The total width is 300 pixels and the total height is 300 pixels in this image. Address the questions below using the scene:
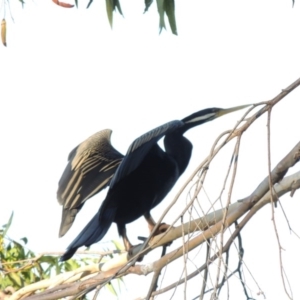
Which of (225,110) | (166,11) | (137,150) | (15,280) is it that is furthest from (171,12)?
(15,280)

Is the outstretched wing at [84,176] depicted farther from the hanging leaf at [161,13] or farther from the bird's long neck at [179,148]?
the hanging leaf at [161,13]

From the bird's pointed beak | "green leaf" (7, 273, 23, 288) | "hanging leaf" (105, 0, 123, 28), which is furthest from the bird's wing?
"green leaf" (7, 273, 23, 288)

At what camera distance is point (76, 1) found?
260cm

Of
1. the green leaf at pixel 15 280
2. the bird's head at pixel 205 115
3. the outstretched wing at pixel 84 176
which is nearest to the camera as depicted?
the outstretched wing at pixel 84 176

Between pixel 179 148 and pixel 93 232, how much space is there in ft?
1.80

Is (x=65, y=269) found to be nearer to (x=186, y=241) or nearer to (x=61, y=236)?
(x=61, y=236)

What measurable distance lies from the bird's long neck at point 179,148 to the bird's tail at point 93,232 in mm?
346

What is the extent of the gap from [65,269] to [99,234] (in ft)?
4.15

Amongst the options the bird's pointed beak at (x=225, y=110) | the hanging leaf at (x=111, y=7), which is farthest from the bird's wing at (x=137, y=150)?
the bird's pointed beak at (x=225, y=110)

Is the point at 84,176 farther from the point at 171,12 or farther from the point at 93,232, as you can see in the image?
the point at 171,12

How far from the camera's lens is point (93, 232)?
9.36 ft

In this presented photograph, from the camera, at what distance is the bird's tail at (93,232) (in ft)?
9.05

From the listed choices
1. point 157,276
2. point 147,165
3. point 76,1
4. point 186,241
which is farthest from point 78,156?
point 186,241

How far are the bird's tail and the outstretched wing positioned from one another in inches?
3.0
